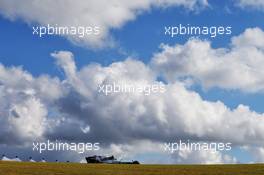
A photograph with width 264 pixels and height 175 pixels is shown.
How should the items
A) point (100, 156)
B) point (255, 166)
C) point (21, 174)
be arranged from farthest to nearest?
point (100, 156) → point (255, 166) → point (21, 174)

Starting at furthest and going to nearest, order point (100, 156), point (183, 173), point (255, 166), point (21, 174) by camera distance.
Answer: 1. point (100, 156)
2. point (255, 166)
3. point (183, 173)
4. point (21, 174)

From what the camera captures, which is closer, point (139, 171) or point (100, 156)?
point (139, 171)

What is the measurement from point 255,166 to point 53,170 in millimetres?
32259

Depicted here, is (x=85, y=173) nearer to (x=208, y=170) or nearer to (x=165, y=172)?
(x=165, y=172)

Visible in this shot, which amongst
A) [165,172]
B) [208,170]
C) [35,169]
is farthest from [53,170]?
[208,170]

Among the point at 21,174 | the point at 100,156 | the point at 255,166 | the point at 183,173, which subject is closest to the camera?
the point at 21,174

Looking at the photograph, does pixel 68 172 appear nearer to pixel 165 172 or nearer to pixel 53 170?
pixel 53 170

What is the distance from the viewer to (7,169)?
8050 cm

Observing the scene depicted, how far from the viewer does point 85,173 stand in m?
79.6

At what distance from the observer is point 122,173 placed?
271 feet

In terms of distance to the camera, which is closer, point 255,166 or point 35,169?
point 35,169

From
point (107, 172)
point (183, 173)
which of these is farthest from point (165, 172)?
point (107, 172)

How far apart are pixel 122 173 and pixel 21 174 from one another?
48.6 feet

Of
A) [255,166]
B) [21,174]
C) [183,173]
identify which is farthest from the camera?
[255,166]
